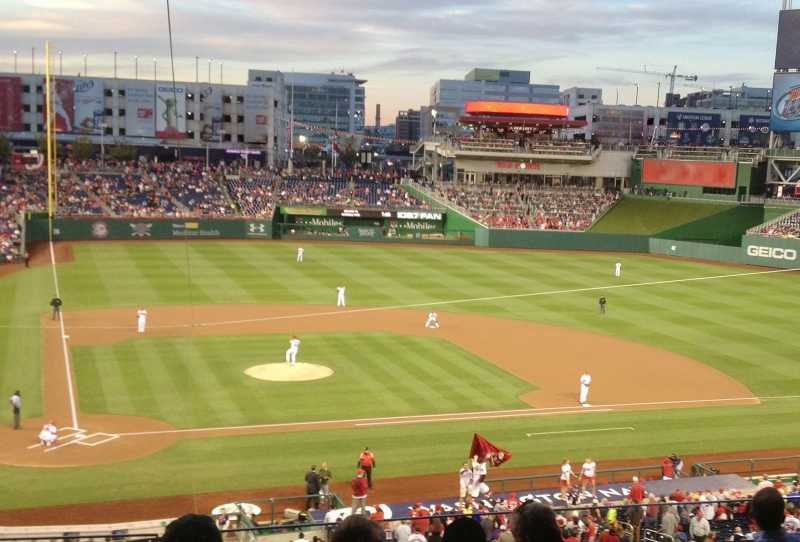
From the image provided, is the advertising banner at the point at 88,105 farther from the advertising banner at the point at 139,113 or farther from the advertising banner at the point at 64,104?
the advertising banner at the point at 139,113

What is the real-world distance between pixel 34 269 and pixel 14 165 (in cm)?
3514

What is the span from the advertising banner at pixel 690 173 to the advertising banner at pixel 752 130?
5642cm

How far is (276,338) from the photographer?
112ft

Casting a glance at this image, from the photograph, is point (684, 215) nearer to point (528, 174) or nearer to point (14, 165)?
point (528, 174)

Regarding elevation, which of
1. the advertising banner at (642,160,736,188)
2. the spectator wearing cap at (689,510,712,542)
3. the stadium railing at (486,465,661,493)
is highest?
the advertising banner at (642,160,736,188)

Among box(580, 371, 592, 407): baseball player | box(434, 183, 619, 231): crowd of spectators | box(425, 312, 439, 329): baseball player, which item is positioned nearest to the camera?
box(580, 371, 592, 407): baseball player

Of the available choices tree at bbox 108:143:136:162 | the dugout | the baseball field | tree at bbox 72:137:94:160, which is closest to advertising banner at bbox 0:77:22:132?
tree at bbox 72:137:94:160

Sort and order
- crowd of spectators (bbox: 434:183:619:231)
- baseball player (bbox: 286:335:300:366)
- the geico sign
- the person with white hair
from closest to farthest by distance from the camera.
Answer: the person with white hair → baseball player (bbox: 286:335:300:366) → the geico sign → crowd of spectators (bbox: 434:183:619:231)

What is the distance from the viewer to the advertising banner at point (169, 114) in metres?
95.1

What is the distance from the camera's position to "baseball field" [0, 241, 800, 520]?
21484mm

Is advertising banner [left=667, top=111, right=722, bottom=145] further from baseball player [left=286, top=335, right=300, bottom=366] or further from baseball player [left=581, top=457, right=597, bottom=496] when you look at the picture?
baseball player [left=581, top=457, right=597, bottom=496]

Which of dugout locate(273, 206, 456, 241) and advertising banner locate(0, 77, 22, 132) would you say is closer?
dugout locate(273, 206, 456, 241)

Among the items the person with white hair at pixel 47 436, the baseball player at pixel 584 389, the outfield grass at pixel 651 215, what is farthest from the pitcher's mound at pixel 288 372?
the outfield grass at pixel 651 215

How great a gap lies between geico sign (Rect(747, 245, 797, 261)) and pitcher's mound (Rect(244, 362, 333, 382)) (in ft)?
141
